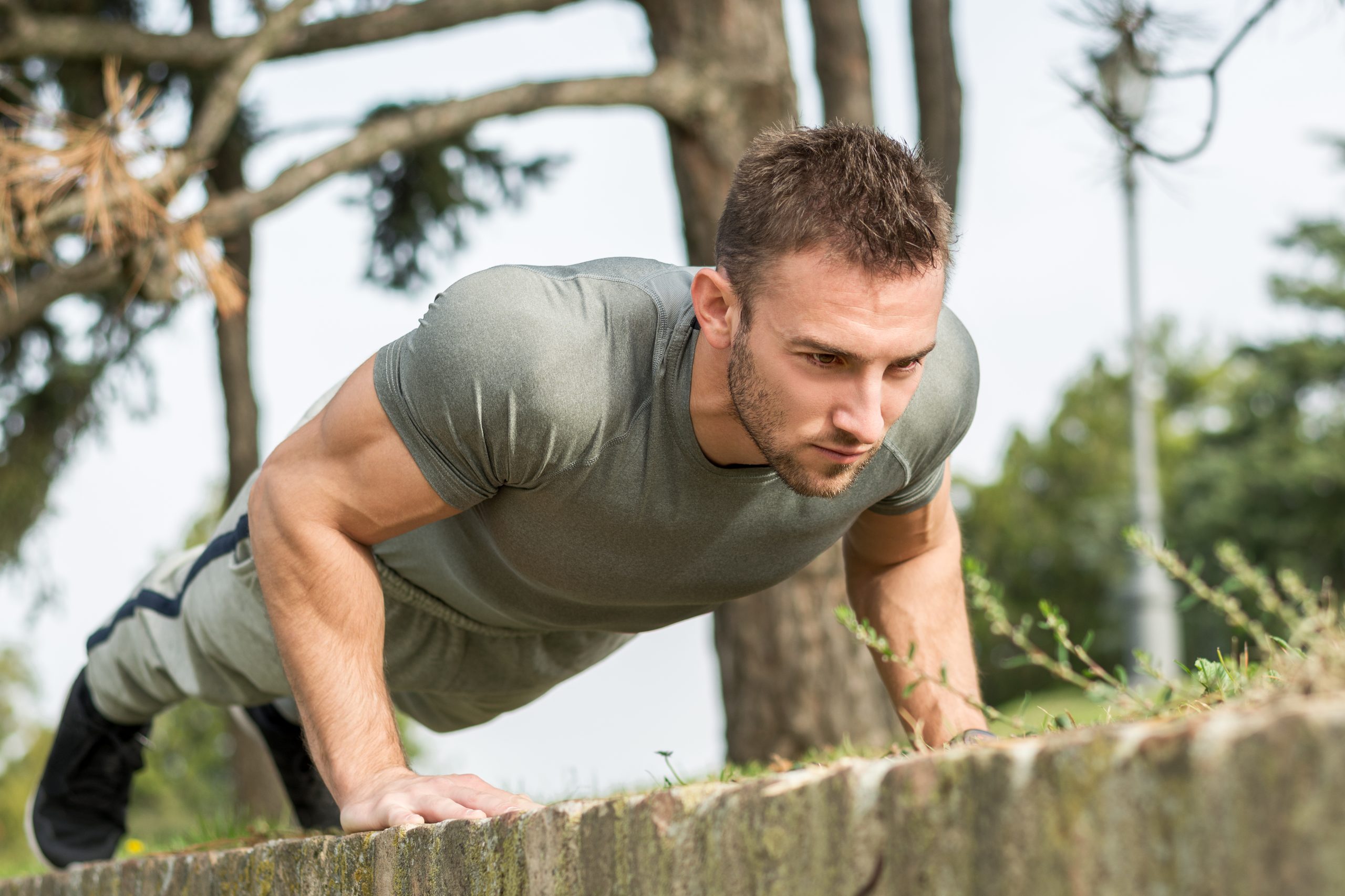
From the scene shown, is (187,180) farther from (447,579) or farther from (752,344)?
(752,344)

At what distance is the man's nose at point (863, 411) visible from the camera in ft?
7.18

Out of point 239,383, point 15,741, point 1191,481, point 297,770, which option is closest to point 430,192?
point 239,383

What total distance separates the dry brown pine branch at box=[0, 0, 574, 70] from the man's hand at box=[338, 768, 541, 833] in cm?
482

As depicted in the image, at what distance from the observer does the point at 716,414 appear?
2.43 metres

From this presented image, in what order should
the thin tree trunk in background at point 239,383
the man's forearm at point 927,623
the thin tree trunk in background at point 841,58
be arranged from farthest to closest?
the thin tree trunk in background at point 239,383 < the thin tree trunk in background at point 841,58 < the man's forearm at point 927,623

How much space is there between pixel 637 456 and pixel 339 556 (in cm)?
60

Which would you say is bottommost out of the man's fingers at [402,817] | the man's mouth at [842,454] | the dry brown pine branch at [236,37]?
the man's fingers at [402,817]

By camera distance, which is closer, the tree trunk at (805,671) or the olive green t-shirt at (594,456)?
the olive green t-shirt at (594,456)

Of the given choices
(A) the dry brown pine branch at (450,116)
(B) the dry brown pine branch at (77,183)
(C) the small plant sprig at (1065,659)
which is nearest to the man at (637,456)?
(C) the small plant sprig at (1065,659)

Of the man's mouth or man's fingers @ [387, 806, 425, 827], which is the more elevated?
the man's mouth

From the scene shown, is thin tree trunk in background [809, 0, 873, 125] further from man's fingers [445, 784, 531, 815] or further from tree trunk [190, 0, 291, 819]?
man's fingers [445, 784, 531, 815]

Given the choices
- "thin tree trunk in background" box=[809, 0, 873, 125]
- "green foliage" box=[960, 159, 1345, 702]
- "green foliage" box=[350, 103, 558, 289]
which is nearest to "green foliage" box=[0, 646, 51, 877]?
"green foliage" box=[960, 159, 1345, 702]

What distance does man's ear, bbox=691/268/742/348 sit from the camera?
2357mm

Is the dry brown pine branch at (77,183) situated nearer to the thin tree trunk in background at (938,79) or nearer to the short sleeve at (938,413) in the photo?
the short sleeve at (938,413)
